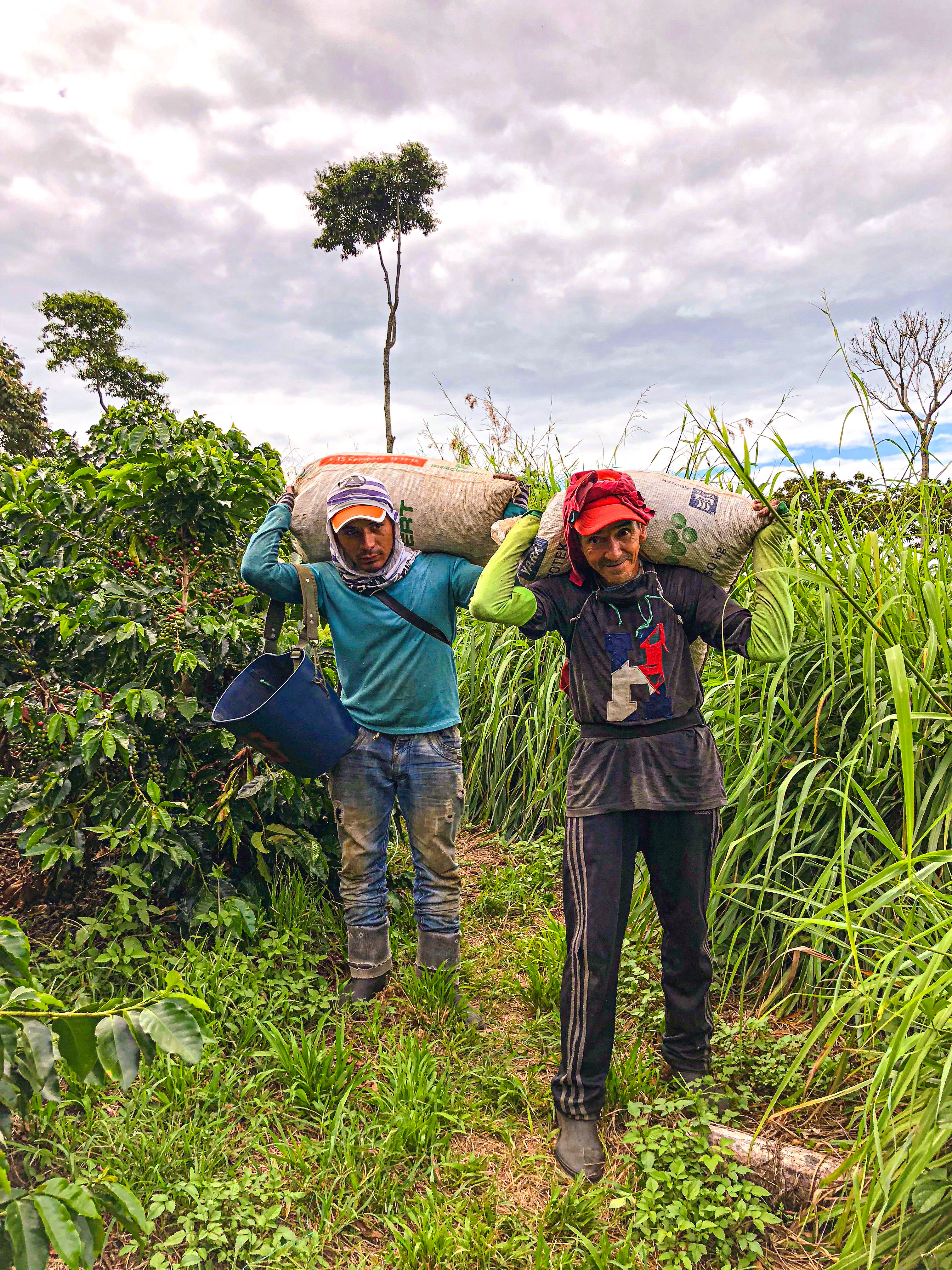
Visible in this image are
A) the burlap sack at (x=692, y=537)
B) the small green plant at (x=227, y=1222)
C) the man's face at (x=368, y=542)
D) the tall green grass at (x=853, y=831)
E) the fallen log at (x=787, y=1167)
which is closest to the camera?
the tall green grass at (x=853, y=831)

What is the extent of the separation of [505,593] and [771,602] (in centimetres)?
73

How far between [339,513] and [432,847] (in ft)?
3.86

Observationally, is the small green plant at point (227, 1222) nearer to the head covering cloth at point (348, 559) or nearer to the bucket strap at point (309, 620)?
the bucket strap at point (309, 620)

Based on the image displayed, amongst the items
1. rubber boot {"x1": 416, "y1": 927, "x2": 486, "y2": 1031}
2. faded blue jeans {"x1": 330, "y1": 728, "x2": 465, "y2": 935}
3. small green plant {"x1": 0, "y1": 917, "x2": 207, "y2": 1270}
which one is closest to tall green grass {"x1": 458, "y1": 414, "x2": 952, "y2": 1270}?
rubber boot {"x1": 416, "y1": 927, "x2": 486, "y2": 1031}

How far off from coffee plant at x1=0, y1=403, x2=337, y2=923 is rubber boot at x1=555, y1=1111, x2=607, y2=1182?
130 cm

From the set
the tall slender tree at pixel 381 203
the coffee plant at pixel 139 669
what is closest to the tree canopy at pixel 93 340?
the tall slender tree at pixel 381 203

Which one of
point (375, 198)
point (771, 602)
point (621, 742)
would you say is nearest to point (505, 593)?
point (621, 742)

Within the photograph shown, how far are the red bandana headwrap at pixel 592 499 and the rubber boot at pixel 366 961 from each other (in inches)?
57.6

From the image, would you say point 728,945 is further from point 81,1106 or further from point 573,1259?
point 81,1106

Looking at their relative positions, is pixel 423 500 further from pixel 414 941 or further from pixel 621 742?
pixel 414 941

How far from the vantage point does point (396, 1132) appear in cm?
213

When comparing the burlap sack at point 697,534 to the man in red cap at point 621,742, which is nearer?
the man in red cap at point 621,742

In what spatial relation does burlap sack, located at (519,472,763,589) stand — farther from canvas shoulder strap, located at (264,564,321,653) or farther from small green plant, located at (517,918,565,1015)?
small green plant, located at (517,918,565,1015)

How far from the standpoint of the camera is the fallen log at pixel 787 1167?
77.6 inches
